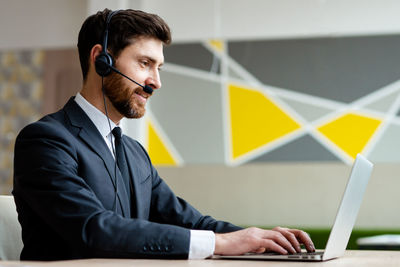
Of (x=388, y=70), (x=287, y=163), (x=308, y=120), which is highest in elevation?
(x=388, y=70)

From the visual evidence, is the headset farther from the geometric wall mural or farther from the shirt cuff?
the geometric wall mural

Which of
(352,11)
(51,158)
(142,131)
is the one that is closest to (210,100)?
(142,131)

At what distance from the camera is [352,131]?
4.13 m

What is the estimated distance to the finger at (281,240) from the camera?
4.23 ft

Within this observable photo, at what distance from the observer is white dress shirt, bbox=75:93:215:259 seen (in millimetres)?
1235

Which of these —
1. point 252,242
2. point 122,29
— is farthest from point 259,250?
point 122,29

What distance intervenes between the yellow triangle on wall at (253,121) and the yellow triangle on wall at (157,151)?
0.47 m

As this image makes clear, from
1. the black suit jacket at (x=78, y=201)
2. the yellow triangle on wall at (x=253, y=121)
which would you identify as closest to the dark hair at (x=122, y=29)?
the black suit jacket at (x=78, y=201)

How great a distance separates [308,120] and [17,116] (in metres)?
2.37

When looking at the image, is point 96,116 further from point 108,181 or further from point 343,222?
point 343,222

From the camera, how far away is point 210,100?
433 cm

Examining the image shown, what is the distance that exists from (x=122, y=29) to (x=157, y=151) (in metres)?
2.76

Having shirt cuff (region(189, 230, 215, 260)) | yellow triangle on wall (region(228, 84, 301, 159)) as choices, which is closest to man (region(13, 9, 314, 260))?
shirt cuff (region(189, 230, 215, 260))

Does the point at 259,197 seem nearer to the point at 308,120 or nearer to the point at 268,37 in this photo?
the point at 308,120
